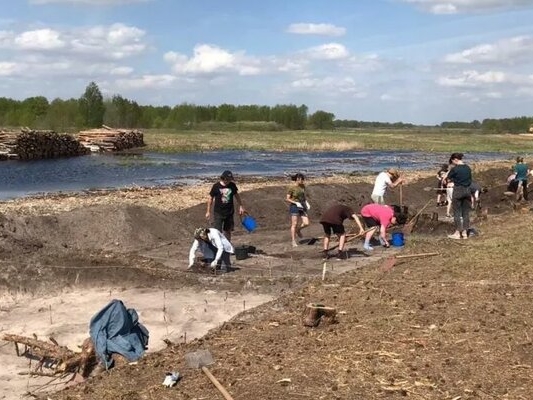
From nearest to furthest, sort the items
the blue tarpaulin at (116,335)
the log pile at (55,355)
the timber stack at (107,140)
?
the blue tarpaulin at (116,335) < the log pile at (55,355) < the timber stack at (107,140)

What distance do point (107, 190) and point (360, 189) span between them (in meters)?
10.1

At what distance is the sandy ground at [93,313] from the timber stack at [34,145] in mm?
33305

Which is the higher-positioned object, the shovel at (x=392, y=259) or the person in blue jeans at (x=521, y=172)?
the person in blue jeans at (x=521, y=172)

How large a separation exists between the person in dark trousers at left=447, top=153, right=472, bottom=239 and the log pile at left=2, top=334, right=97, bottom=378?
8.46 meters

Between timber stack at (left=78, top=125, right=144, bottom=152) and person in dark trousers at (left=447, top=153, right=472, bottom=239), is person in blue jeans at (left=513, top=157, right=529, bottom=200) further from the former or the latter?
timber stack at (left=78, top=125, right=144, bottom=152)

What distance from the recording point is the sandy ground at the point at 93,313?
8.78 m

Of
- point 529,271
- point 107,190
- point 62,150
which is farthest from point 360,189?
point 62,150

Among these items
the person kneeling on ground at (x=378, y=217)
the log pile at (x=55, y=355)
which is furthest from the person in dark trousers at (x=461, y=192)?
the log pile at (x=55, y=355)

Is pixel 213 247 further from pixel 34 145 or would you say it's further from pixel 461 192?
pixel 34 145

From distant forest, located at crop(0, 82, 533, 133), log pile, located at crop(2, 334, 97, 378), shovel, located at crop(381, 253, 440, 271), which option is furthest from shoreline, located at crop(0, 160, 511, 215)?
distant forest, located at crop(0, 82, 533, 133)

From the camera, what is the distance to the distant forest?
263ft

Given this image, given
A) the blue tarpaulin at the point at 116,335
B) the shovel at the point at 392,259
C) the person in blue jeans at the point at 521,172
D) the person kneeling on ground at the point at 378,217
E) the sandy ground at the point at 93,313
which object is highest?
the person in blue jeans at the point at 521,172

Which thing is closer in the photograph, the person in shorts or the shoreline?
the person in shorts

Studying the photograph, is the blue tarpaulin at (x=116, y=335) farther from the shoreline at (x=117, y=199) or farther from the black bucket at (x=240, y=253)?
the shoreline at (x=117, y=199)
